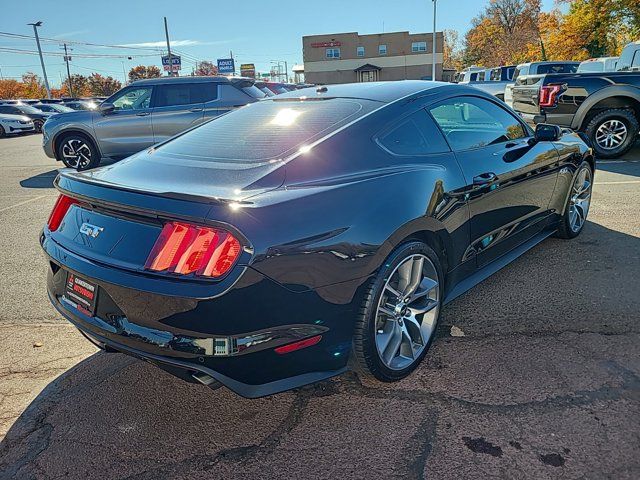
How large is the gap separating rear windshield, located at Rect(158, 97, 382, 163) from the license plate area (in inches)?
34.8

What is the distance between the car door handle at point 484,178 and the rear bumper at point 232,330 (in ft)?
4.49

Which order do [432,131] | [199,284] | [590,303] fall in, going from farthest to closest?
[590,303] < [432,131] < [199,284]

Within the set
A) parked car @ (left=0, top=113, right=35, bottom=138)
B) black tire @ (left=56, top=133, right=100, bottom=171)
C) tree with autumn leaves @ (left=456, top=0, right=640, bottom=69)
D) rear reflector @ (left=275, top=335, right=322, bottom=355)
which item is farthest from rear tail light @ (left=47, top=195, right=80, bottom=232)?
tree with autumn leaves @ (left=456, top=0, right=640, bottom=69)

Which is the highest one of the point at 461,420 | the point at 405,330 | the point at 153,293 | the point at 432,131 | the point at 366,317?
the point at 432,131

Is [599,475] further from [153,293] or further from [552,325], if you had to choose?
[153,293]

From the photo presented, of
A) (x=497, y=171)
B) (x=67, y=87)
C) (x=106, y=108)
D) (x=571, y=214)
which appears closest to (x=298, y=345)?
(x=497, y=171)

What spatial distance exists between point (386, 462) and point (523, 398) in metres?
0.84

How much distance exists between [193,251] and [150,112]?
322 inches

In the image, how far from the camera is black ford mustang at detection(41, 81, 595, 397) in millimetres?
1961

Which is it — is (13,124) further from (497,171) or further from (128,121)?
(497,171)

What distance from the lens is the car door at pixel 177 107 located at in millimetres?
9195

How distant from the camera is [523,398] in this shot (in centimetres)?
243

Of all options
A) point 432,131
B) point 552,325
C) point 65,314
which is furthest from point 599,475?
point 65,314

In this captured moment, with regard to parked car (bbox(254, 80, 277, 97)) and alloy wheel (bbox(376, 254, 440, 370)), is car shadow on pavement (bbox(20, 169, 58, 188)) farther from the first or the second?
alloy wheel (bbox(376, 254, 440, 370))
